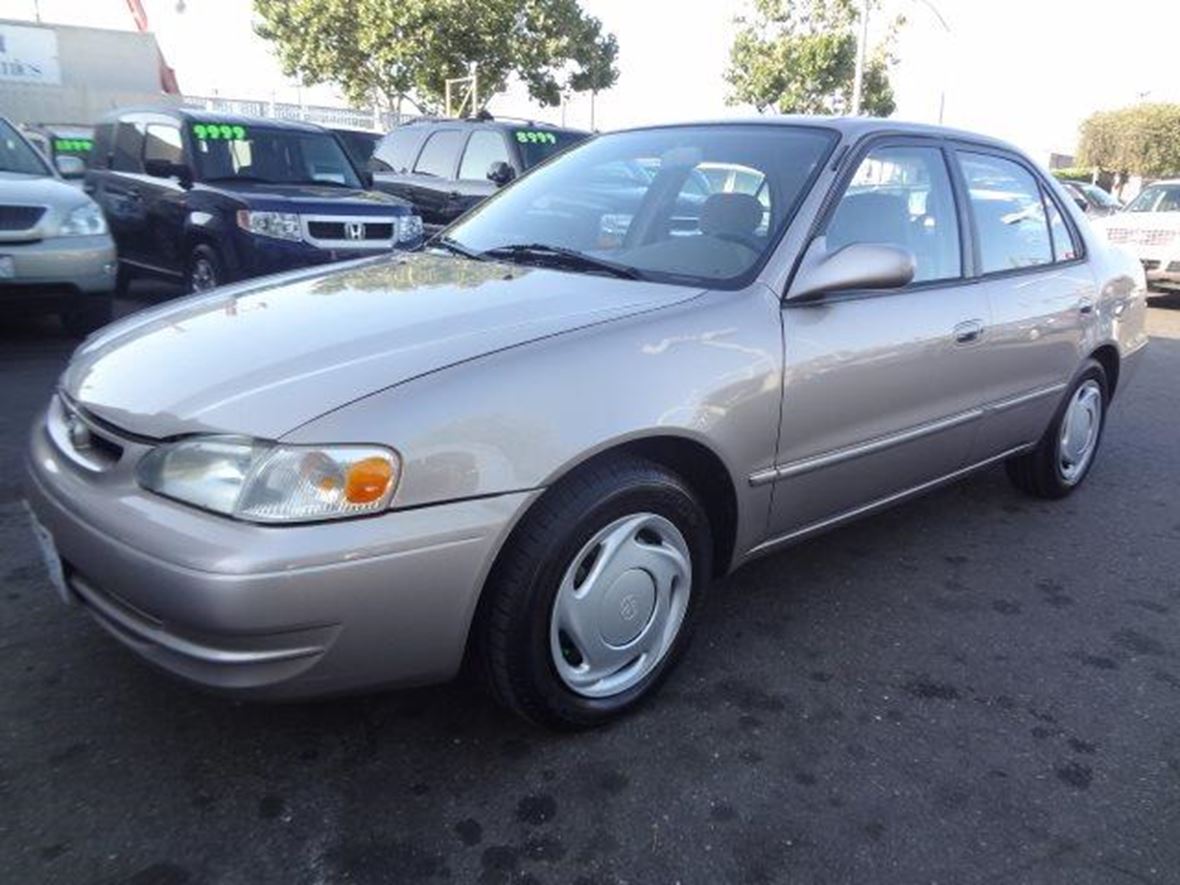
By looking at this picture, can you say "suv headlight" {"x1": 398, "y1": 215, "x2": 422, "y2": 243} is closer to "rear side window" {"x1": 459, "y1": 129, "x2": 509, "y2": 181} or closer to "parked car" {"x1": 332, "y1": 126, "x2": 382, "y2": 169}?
"rear side window" {"x1": 459, "y1": 129, "x2": 509, "y2": 181}

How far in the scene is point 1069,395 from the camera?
407cm

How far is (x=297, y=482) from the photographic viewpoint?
188cm

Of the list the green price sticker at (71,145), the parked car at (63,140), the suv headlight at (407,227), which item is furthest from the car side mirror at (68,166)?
the green price sticker at (71,145)

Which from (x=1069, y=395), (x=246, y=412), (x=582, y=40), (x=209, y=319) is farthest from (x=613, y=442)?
(x=582, y=40)

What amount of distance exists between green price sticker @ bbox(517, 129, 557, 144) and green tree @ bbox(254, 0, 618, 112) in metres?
18.4

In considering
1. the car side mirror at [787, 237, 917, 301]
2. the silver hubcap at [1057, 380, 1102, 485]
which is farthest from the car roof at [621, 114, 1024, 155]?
the silver hubcap at [1057, 380, 1102, 485]

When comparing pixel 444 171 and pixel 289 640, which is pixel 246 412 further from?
pixel 444 171

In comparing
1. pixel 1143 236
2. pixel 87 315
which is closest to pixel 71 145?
pixel 87 315

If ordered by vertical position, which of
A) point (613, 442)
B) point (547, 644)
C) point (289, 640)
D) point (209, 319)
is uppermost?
point (209, 319)

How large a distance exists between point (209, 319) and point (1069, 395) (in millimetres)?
3468

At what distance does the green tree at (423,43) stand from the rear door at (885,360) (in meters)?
25.5

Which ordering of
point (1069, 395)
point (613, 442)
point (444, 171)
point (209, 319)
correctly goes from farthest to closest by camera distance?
point (444, 171) → point (1069, 395) → point (209, 319) → point (613, 442)

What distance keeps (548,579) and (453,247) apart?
1.57 metres

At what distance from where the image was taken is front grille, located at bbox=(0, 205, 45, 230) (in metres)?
5.75
